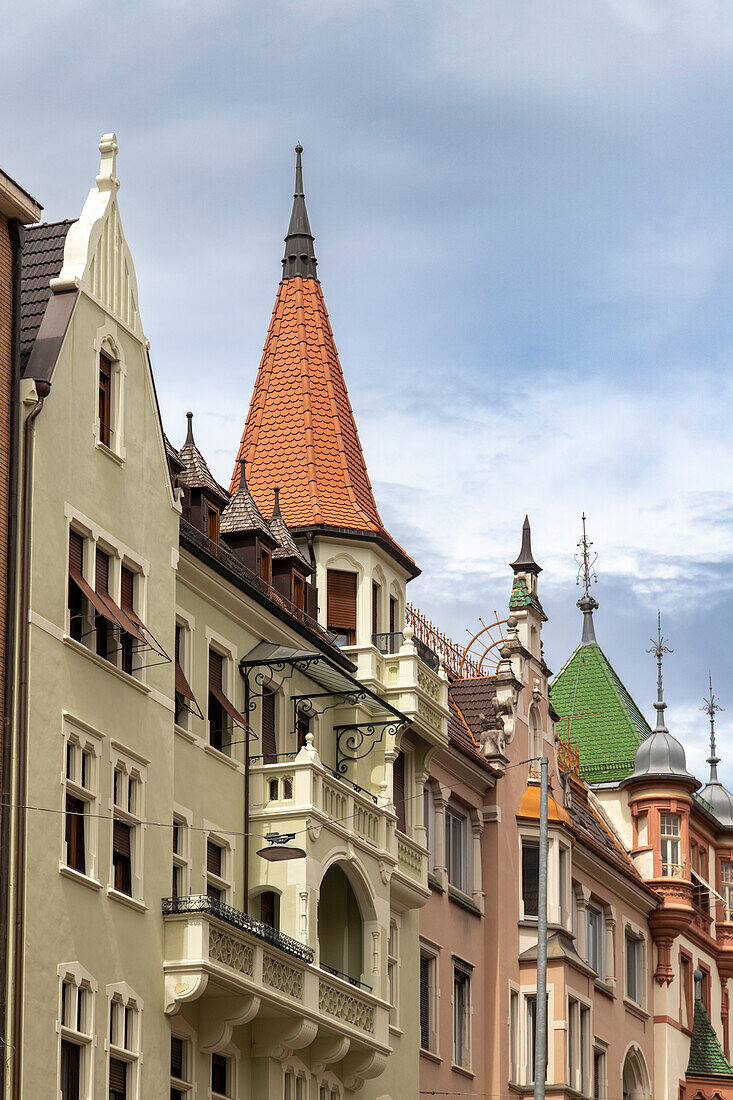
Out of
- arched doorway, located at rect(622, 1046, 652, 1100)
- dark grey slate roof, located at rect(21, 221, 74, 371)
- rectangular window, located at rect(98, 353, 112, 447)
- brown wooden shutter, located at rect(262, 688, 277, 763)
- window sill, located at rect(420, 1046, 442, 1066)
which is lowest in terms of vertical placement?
window sill, located at rect(420, 1046, 442, 1066)

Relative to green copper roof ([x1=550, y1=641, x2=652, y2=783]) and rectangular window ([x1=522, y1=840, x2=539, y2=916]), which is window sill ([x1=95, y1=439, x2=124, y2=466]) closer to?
rectangular window ([x1=522, y1=840, x2=539, y2=916])

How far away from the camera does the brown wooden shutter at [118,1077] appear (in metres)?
34.9

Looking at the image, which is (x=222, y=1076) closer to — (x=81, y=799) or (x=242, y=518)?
(x=81, y=799)

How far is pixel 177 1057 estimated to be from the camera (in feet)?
125

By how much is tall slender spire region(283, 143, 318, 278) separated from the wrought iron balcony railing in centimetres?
2049

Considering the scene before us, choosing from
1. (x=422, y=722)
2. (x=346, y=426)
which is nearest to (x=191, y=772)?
(x=422, y=722)

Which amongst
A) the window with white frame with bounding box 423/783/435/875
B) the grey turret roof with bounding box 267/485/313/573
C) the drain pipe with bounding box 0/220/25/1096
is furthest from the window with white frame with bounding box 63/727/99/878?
the window with white frame with bounding box 423/783/435/875

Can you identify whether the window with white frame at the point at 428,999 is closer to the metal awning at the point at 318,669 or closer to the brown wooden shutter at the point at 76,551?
the metal awning at the point at 318,669

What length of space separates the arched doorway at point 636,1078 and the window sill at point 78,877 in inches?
1449

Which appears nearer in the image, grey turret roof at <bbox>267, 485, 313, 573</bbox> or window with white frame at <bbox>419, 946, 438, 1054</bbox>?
grey turret roof at <bbox>267, 485, 313, 573</bbox>

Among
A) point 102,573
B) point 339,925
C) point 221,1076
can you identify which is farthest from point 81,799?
point 339,925

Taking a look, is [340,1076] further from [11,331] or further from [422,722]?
[11,331]

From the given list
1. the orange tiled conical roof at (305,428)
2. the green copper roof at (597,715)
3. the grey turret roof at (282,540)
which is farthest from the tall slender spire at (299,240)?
the green copper roof at (597,715)

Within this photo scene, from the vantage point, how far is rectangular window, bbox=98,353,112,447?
3744 cm
